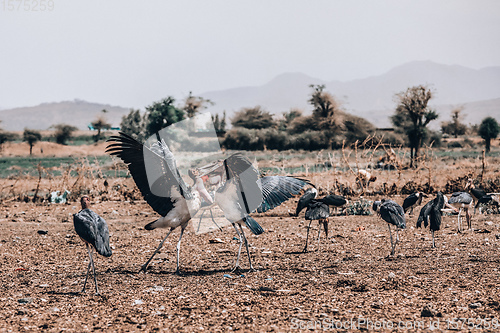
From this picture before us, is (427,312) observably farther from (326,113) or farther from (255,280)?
(326,113)

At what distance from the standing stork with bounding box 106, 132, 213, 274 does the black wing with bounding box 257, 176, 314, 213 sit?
84 centimetres

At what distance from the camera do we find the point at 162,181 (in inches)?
262

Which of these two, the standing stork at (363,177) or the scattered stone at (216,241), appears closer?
the scattered stone at (216,241)

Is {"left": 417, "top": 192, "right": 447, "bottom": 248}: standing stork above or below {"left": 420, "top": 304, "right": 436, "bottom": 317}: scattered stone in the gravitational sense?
above

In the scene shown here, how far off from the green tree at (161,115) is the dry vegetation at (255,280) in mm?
30931

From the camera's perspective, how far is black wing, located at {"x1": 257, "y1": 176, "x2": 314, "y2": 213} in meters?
7.40

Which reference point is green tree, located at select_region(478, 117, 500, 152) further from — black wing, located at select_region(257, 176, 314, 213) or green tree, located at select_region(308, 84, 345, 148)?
black wing, located at select_region(257, 176, 314, 213)

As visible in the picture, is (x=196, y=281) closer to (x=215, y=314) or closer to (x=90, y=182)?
(x=215, y=314)

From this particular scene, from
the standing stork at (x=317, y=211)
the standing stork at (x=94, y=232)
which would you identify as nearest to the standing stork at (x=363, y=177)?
the standing stork at (x=317, y=211)

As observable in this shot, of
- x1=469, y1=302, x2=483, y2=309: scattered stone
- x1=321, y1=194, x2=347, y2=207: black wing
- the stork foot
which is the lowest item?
the stork foot

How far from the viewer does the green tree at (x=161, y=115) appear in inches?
1639

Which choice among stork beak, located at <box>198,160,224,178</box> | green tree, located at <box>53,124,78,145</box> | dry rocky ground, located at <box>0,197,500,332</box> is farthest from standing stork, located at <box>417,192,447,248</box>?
green tree, located at <box>53,124,78,145</box>

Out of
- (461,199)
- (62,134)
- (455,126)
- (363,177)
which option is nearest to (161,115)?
(62,134)

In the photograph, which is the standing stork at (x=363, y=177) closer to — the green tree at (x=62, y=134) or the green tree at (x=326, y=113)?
the green tree at (x=326, y=113)
